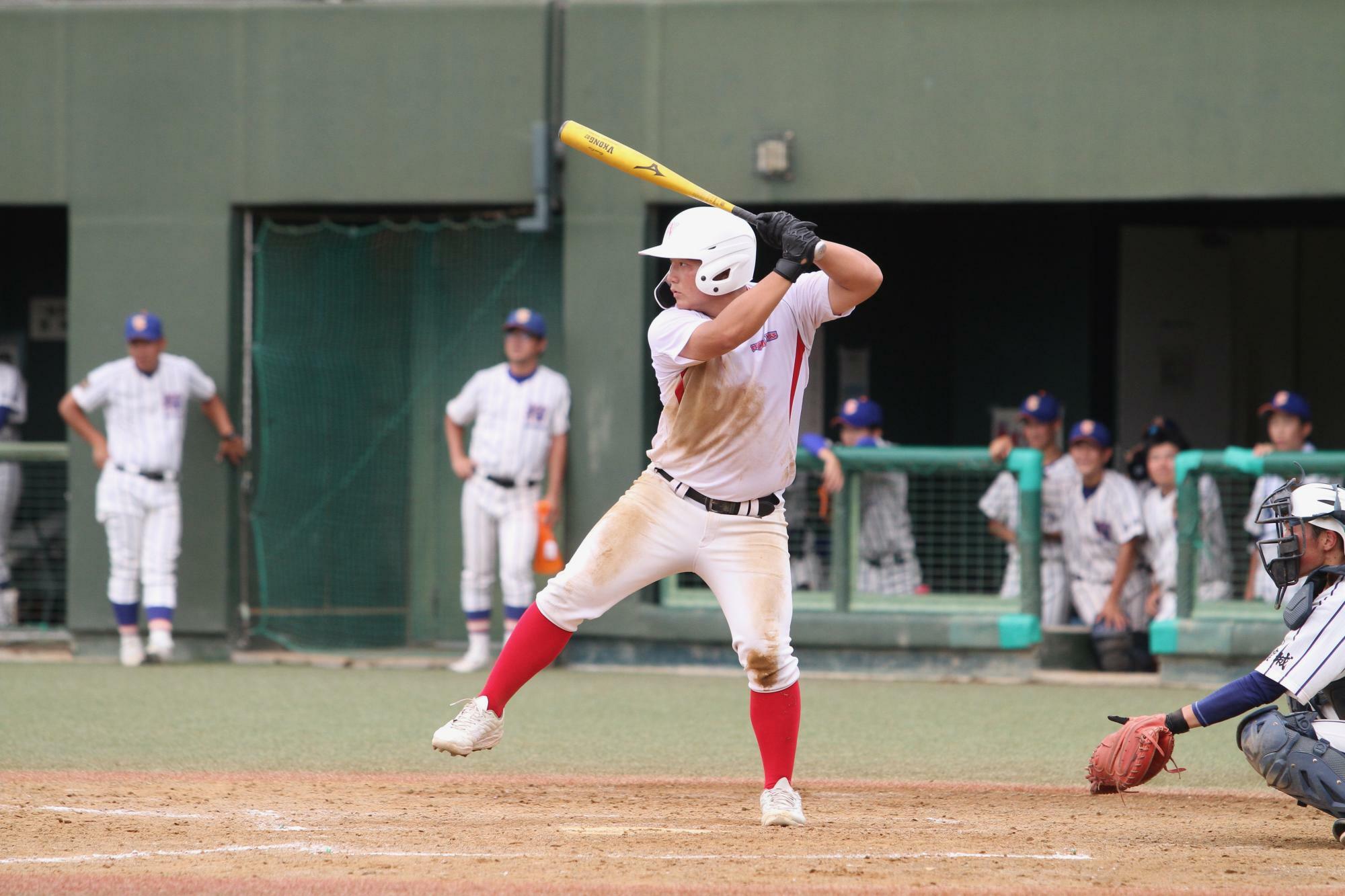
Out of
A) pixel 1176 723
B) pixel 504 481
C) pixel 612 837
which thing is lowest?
pixel 612 837

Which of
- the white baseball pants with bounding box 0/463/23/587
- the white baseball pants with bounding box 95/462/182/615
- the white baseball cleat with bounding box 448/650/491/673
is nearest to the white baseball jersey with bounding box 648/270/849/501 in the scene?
the white baseball cleat with bounding box 448/650/491/673

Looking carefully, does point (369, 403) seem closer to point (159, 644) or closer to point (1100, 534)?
point (159, 644)

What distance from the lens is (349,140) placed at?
9.56m

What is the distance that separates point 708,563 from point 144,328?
17.4 feet

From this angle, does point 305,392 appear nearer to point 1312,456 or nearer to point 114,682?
point 114,682

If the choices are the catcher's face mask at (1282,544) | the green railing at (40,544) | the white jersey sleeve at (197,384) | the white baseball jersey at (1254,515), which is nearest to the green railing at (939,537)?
the white baseball jersey at (1254,515)

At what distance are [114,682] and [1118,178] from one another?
6.04 m

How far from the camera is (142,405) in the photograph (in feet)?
30.4

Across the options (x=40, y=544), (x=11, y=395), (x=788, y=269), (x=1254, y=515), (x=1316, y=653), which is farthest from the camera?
(x=40, y=544)

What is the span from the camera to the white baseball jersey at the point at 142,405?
9250mm

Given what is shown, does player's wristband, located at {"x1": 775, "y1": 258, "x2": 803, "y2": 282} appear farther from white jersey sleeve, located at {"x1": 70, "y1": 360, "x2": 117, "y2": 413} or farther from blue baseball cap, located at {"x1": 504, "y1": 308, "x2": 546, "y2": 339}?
white jersey sleeve, located at {"x1": 70, "y1": 360, "x2": 117, "y2": 413}

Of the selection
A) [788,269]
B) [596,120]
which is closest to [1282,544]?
[788,269]

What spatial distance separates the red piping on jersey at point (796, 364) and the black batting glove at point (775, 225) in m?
0.34

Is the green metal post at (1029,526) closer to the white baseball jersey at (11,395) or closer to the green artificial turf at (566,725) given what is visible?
the green artificial turf at (566,725)
